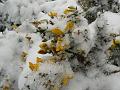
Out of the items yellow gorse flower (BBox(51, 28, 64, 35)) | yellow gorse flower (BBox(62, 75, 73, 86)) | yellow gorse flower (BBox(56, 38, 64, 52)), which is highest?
yellow gorse flower (BBox(51, 28, 64, 35))

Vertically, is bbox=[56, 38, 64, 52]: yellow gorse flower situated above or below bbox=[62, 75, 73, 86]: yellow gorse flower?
above

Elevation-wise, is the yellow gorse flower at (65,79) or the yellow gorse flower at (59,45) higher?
the yellow gorse flower at (59,45)

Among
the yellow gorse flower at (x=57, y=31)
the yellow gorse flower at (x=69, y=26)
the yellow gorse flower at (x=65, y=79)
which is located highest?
the yellow gorse flower at (x=69, y=26)

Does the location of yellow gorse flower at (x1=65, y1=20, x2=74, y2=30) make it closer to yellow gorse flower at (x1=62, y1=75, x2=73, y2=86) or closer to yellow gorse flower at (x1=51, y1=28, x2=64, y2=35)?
yellow gorse flower at (x1=51, y1=28, x2=64, y2=35)

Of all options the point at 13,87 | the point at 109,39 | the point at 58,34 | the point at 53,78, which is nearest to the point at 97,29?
the point at 109,39

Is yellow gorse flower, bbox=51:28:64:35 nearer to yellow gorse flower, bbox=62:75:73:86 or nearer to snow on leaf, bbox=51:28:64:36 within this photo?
snow on leaf, bbox=51:28:64:36

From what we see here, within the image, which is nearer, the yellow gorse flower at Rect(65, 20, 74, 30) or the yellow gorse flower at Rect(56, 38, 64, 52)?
the yellow gorse flower at Rect(56, 38, 64, 52)

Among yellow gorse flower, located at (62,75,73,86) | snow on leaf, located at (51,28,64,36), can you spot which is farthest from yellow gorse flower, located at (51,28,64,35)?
yellow gorse flower, located at (62,75,73,86)

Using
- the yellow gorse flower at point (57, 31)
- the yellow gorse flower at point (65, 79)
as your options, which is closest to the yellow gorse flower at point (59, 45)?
the yellow gorse flower at point (57, 31)

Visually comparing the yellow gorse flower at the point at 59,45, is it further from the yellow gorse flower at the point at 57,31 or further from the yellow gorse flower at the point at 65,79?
the yellow gorse flower at the point at 65,79

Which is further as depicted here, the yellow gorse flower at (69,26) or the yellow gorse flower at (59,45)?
the yellow gorse flower at (69,26)

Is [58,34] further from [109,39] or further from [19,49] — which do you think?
[19,49]
